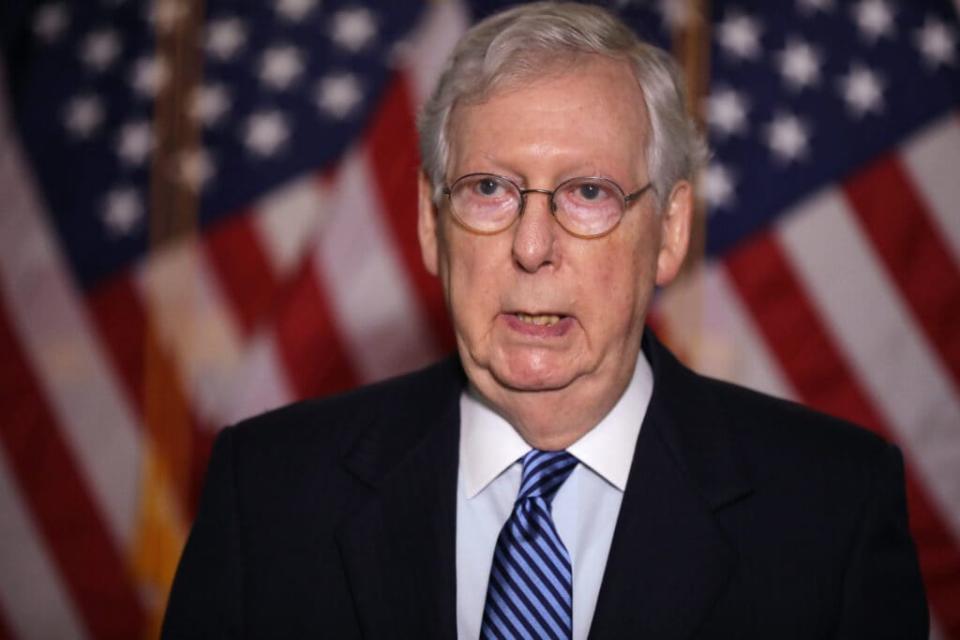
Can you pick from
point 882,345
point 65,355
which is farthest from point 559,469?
point 65,355

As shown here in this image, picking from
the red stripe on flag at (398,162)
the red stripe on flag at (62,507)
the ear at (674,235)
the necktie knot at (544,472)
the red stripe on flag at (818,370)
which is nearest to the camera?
the necktie knot at (544,472)

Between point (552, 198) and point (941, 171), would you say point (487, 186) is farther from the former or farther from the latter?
point (941, 171)

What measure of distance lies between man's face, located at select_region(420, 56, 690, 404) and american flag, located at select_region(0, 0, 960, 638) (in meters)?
1.42

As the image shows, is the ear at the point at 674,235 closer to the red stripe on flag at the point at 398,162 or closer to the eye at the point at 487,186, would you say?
the eye at the point at 487,186

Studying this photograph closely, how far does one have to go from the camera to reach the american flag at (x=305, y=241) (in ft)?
9.92

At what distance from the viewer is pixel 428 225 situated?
1.71 meters

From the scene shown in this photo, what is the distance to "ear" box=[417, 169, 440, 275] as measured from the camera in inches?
66.8

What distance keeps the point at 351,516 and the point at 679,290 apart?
181 cm

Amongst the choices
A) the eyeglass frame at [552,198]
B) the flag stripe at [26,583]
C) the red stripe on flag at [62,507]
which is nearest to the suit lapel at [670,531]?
the eyeglass frame at [552,198]

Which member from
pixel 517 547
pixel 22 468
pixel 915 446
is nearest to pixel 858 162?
pixel 915 446

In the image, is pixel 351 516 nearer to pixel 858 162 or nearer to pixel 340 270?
pixel 340 270

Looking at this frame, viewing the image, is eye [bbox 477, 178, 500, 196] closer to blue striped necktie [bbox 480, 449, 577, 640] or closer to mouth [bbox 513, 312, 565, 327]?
mouth [bbox 513, 312, 565, 327]

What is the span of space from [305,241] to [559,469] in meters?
2.05

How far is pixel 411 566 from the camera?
156cm
